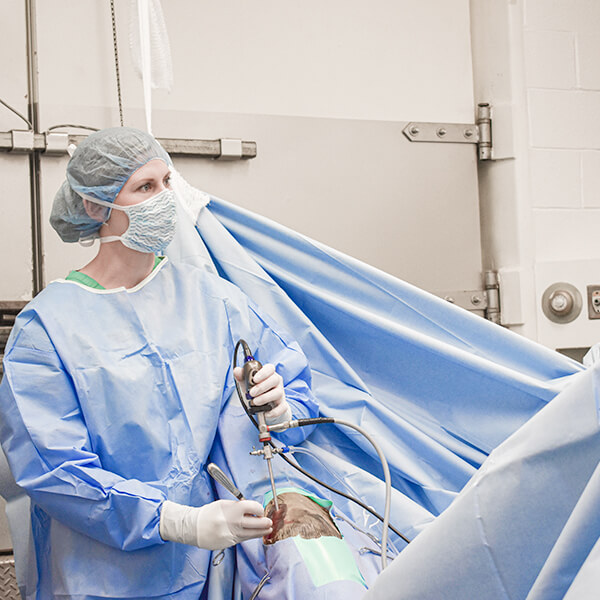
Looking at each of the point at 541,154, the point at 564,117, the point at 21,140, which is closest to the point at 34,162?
the point at 21,140

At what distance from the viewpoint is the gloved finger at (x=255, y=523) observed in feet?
3.82

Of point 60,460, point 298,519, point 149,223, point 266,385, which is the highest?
point 149,223

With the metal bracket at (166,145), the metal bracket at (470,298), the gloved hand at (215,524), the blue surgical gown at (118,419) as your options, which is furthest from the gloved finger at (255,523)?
the metal bracket at (470,298)

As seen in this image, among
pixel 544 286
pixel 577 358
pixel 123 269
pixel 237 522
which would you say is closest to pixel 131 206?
pixel 123 269

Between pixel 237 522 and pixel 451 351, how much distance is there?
0.64 m

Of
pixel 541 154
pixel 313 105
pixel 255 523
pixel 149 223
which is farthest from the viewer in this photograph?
pixel 541 154

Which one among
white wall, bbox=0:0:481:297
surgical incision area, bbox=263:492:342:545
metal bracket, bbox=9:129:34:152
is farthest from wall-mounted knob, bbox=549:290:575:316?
metal bracket, bbox=9:129:34:152

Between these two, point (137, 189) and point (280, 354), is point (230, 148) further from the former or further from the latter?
point (280, 354)

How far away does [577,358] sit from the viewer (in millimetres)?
2477

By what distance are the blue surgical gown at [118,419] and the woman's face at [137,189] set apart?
13cm

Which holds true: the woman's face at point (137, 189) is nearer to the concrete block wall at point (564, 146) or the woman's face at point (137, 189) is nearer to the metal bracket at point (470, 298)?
→ the metal bracket at point (470, 298)

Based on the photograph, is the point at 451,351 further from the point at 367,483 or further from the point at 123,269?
the point at 123,269

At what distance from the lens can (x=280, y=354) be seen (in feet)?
5.14

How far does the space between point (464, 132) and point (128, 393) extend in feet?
5.01
